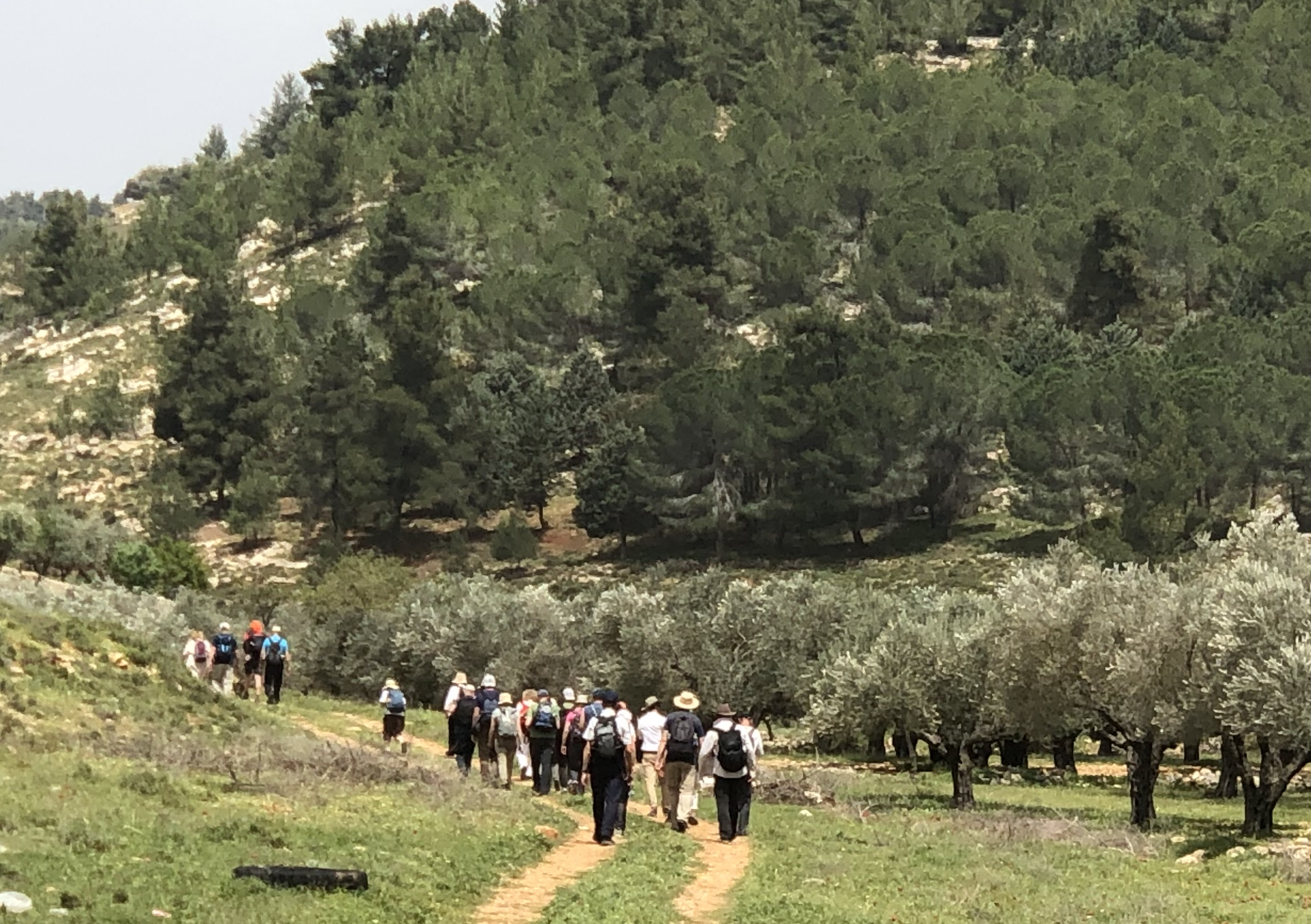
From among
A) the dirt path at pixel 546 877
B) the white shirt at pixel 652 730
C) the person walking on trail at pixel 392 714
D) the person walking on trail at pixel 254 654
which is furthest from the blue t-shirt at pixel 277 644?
the white shirt at pixel 652 730

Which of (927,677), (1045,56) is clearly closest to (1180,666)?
(927,677)

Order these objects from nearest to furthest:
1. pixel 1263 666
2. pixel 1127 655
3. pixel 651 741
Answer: pixel 651 741 < pixel 1263 666 < pixel 1127 655

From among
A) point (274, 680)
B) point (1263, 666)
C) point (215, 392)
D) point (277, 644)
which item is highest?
point (215, 392)

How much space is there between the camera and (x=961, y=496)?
8612cm

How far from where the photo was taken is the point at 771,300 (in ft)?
342

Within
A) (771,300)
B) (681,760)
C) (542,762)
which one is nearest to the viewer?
(681,760)

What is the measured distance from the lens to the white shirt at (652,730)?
24.0 m

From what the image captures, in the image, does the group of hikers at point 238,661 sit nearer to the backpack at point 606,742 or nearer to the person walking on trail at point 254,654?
the person walking on trail at point 254,654

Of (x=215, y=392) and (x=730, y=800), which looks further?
(x=215, y=392)

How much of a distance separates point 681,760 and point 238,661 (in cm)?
2433

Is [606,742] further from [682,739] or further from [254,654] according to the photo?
[254,654]

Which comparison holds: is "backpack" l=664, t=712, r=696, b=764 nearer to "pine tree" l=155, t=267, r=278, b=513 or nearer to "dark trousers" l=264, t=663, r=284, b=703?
"dark trousers" l=264, t=663, r=284, b=703

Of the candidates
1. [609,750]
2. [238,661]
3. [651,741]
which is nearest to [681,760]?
[651,741]

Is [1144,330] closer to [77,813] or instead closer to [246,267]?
[246,267]
